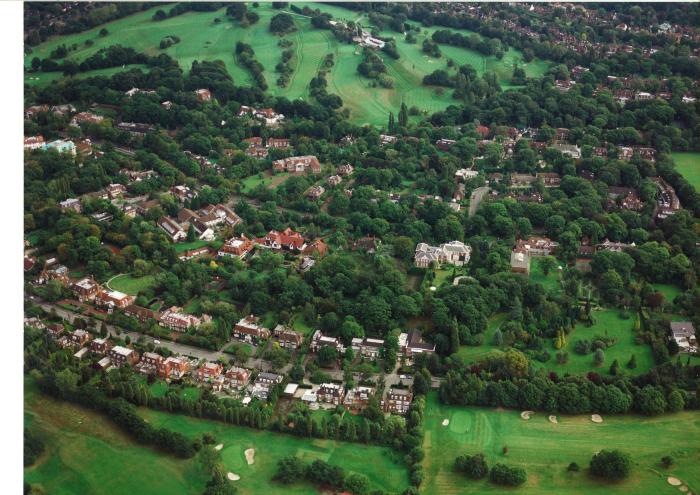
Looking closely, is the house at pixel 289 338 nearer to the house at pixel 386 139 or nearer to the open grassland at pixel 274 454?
the open grassland at pixel 274 454

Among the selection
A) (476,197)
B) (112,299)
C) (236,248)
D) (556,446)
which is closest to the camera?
(556,446)

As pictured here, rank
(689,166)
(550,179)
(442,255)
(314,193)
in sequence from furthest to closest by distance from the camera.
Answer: (689,166) < (550,179) < (314,193) < (442,255)

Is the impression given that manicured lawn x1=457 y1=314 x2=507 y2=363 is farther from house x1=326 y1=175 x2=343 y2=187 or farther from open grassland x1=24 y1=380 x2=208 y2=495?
house x1=326 y1=175 x2=343 y2=187

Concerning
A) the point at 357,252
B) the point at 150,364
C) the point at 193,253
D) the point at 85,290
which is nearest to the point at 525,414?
the point at 357,252

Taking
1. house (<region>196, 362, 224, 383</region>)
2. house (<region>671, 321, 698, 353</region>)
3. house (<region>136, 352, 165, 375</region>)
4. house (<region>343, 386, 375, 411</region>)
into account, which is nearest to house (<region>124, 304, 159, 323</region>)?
house (<region>136, 352, 165, 375</region>)

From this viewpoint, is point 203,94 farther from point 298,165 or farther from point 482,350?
point 482,350

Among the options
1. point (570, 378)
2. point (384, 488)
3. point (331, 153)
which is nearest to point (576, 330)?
point (570, 378)

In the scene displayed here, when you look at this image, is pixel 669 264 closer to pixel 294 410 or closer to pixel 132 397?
pixel 294 410
